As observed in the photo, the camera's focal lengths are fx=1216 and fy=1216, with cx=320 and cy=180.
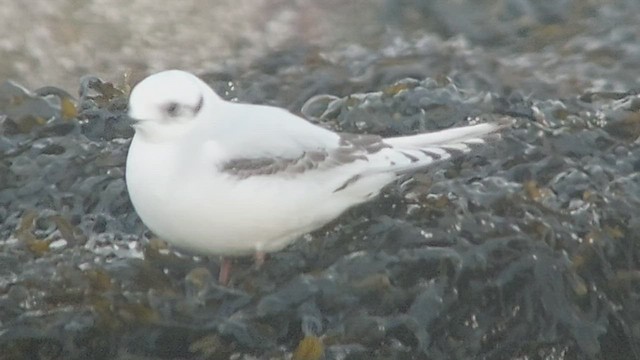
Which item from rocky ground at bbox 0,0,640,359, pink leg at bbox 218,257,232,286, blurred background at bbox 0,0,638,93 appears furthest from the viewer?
blurred background at bbox 0,0,638,93

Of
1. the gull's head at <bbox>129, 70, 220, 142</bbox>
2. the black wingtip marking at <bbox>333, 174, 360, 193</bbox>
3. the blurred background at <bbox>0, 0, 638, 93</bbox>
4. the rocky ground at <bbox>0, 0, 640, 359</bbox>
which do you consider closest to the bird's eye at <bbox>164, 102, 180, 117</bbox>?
the gull's head at <bbox>129, 70, 220, 142</bbox>

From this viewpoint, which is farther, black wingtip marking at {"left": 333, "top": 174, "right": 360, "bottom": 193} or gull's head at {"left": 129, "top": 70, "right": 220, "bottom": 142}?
black wingtip marking at {"left": 333, "top": 174, "right": 360, "bottom": 193}

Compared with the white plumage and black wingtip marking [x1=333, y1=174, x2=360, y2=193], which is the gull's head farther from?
black wingtip marking [x1=333, y1=174, x2=360, y2=193]

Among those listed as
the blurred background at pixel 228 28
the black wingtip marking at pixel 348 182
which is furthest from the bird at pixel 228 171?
the blurred background at pixel 228 28

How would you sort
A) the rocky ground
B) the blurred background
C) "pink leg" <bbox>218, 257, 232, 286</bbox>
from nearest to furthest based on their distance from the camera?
the rocky ground → "pink leg" <bbox>218, 257, 232, 286</bbox> → the blurred background

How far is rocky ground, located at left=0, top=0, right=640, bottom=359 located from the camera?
3.38 m

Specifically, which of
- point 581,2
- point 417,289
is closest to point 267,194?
point 417,289

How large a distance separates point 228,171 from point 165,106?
26 cm

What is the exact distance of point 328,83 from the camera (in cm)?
491

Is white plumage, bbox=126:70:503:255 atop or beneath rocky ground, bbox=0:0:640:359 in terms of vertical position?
atop

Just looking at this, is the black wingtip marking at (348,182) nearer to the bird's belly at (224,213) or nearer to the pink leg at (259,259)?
the bird's belly at (224,213)

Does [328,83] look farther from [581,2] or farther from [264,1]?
[264,1]

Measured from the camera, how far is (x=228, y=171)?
342 centimetres

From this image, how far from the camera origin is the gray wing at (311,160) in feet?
11.3
